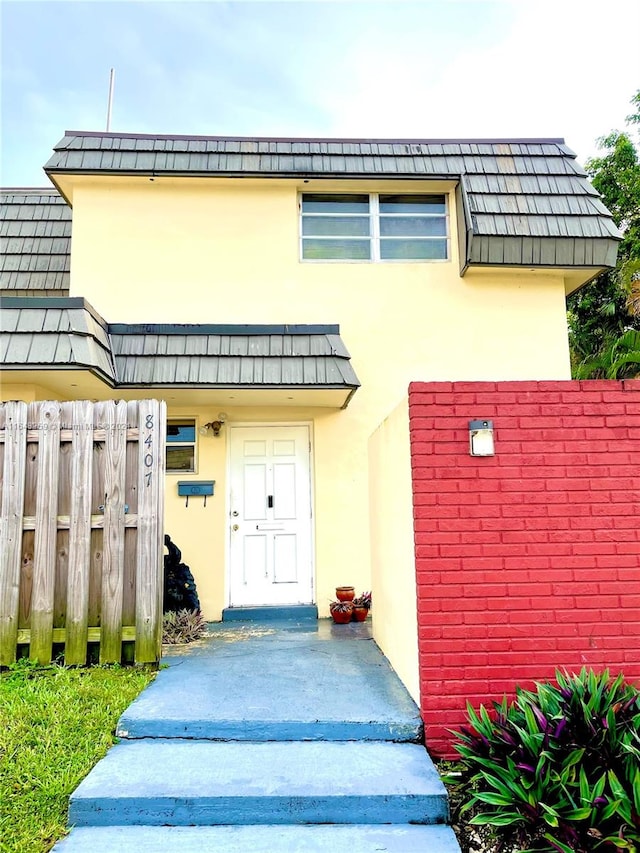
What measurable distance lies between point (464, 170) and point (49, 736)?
811 centimetres

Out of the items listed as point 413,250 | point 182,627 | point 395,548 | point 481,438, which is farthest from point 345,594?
point 413,250

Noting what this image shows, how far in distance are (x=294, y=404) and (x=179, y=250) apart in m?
2.80

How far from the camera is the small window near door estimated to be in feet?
23.0

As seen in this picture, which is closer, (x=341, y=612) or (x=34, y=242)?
(x=341, y=612)

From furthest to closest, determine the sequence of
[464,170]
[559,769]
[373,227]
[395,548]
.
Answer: [373,227] → [464,170] → [395,548] → [559,769]

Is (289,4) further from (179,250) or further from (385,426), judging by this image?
(385,426)

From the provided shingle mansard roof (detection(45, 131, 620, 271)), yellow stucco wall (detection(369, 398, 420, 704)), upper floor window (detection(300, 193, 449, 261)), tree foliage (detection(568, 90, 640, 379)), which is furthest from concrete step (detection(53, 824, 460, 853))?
tree foliage (detection(568, 90, 640, 379))

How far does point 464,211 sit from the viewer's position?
290 inches

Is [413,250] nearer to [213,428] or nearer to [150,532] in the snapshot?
[213,428]

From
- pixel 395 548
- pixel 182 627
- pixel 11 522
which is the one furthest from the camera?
pixel 182 627

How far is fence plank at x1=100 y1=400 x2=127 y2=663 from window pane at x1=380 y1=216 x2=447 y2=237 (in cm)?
509

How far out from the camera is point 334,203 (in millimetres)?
7879

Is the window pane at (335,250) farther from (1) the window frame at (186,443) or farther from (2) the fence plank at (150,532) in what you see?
(2) the fence plank at (150,532)

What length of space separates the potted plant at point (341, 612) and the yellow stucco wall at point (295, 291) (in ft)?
6.29
